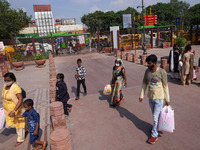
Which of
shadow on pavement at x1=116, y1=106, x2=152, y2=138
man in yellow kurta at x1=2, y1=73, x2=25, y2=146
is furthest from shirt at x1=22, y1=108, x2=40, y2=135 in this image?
shadow on pavement at x1=116, y1=106, x2=152, y2=138

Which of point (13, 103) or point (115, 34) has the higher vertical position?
point (115, 34)

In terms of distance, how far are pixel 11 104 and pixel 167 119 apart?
3509mm

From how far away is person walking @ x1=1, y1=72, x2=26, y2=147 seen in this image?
11.7ft

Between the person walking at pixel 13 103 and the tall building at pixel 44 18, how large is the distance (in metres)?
78.6

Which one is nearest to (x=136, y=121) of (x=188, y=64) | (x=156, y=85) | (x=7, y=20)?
(x=156, y=85)

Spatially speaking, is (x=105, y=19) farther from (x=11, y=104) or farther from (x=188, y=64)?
(x=11, y=104)

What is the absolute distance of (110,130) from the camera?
4.09 meters

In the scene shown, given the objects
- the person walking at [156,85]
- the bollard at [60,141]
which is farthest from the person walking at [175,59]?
the bollard at [60,141]

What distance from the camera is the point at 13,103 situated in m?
3.71

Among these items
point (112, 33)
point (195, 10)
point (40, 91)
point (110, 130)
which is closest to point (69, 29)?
point (195, 10)

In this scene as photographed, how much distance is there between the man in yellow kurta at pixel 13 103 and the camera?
11.7 ft

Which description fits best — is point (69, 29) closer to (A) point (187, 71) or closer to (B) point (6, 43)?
(B) point (6, 43)

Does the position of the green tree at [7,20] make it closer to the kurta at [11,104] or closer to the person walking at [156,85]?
the kurta at [11,104]

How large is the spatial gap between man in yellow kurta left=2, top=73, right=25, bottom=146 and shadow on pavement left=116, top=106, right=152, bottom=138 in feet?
9.17
